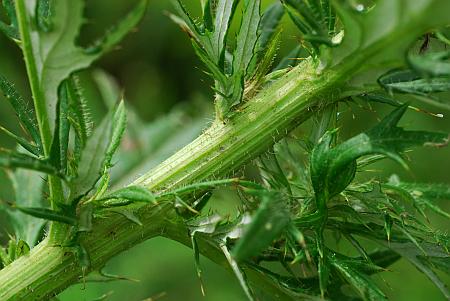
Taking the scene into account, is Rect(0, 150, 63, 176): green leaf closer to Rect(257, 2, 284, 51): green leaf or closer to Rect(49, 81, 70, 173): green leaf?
Rect(49, 81, 70, 173): green leaf

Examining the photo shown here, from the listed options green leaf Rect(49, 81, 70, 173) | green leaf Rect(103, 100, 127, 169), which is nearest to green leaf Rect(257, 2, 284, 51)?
green leaf Rect(103, 100, 127, 169)

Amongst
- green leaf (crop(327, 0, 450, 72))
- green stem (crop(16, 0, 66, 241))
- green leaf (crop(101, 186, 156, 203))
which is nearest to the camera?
green leaf (crop(327, 0, 450, 72))

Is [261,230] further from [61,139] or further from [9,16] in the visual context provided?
[9,16]

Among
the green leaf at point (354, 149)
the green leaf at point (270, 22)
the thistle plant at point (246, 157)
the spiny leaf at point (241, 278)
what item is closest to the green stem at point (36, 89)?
the thistle plant at point (246, 157)

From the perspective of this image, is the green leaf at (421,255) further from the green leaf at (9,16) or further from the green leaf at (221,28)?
the green leaf at (9,16)

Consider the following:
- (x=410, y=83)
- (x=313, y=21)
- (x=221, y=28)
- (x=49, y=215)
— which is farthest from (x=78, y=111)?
(x=410, y=83)

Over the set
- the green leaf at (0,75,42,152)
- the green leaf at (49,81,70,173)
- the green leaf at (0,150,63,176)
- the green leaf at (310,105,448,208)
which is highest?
the green leaf at (0,75,42,152)

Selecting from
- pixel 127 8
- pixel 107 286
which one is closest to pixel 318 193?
pixel 107 286
